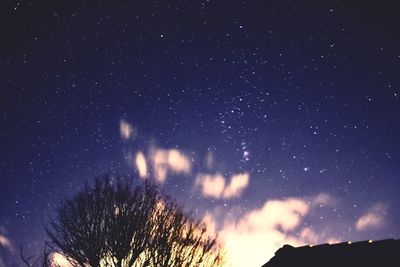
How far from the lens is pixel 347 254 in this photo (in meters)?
11.3

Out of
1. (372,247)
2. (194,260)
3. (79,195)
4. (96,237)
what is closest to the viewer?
(372,247)

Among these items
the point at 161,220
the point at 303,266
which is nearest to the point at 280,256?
the point at 303,266

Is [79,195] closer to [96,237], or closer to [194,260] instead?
[96,237]

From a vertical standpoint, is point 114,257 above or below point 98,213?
below

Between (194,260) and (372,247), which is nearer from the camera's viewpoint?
(372,247)

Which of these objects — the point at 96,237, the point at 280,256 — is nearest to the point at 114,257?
the point at 96,237

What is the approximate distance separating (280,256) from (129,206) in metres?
8.00

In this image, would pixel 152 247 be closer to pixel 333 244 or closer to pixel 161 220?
pixel 161 220

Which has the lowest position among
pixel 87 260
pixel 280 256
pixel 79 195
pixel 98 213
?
pixel 87 260

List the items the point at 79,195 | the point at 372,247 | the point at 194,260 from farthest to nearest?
1. the point at 194,260
2. the point at 79,195
3. the point at 372,247

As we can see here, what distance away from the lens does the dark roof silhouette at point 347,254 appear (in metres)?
10.5

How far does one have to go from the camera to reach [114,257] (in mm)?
11898

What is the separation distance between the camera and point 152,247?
12359mm

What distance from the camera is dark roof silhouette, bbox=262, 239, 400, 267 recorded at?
10.5m
